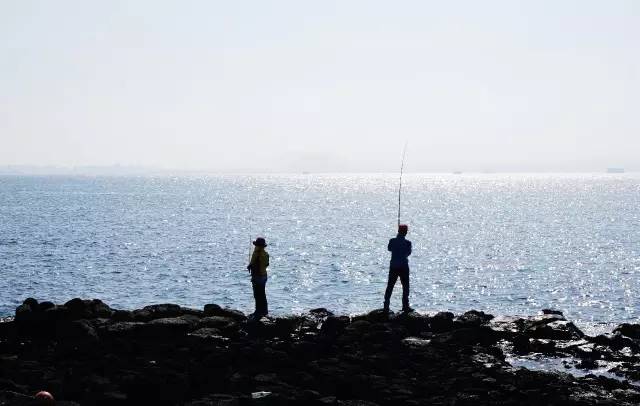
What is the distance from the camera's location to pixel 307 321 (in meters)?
19.7

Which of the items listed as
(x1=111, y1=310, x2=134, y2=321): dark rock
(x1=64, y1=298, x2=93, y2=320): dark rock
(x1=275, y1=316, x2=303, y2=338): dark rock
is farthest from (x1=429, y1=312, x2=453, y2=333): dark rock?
(x1=64, y1=298, x2=93, y2=320): dark rock

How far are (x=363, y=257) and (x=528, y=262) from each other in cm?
1081

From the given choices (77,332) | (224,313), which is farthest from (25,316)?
(224,313)

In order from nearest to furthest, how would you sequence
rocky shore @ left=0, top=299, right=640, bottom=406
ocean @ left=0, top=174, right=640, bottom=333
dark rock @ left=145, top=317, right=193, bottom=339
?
rocky shore @ left=0, top=299, right=640, bottom=406, dark rock @ left=145, top=317, right=193, bottom=339, ocean @ left=0, top=174, right=640, bottom=333

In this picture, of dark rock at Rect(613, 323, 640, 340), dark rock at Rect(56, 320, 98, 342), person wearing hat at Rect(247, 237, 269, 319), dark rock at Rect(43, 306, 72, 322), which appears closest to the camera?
dark rock at Rect(56, 320, 98, 342)

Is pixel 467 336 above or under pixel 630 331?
above

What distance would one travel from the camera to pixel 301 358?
15758 millimetres

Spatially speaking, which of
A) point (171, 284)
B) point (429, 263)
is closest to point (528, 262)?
point (429, 263)

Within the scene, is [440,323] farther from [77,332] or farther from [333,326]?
[77,332]

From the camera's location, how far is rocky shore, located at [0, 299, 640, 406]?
12.8m

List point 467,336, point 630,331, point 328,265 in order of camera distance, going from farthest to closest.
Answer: point 328,265
point 630,331
point 467,336

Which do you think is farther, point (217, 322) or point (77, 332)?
point (217, 322)

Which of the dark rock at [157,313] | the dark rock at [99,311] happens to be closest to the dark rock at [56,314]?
the dark rock at [99,311]

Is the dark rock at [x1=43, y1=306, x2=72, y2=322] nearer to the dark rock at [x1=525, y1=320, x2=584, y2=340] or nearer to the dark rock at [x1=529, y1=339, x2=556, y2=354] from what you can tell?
the dark rock at [x1=529, y1=339, x2=556, y2=354]
